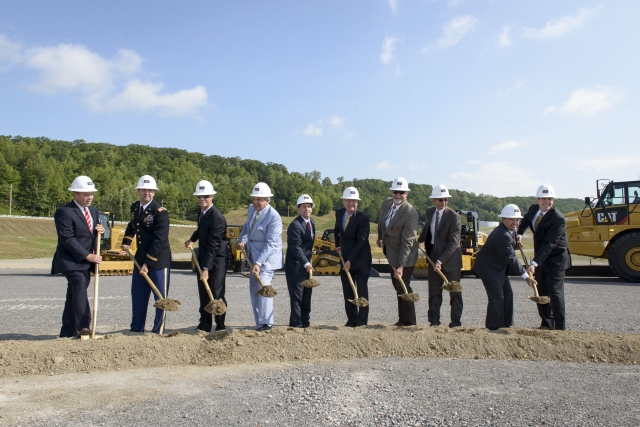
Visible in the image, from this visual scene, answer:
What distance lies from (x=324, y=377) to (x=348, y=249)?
251cm

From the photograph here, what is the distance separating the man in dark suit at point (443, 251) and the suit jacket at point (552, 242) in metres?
1.02

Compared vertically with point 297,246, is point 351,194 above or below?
above

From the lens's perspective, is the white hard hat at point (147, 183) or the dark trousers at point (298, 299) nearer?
the white hard hat at point (147, 183)

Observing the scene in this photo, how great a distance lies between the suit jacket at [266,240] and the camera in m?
6.56

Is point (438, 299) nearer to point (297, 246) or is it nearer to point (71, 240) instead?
point (297, 246)

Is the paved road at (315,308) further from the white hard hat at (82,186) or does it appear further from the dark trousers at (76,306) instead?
the white hard hat at (82,186)

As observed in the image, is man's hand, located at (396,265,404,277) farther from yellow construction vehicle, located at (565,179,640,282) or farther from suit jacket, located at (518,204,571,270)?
yellow construction vehicle, located at (565,179,640,282)

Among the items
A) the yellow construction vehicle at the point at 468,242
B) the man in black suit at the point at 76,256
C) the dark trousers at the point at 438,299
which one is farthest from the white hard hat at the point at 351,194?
the yellow construction vehicle at the point at 468,242

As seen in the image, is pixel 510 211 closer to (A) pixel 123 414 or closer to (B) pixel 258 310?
(B) pixel 258 310

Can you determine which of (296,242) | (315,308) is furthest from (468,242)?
(296,242)

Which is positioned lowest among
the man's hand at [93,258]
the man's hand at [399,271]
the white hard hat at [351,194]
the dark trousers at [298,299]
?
the dark trousers at [298,299]

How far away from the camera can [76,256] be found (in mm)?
5863

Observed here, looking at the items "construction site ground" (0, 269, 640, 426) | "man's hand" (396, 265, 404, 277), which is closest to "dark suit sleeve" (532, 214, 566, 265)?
"construction site ground" (0, 269, 640, 426)

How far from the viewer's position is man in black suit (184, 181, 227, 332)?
6.49 m
